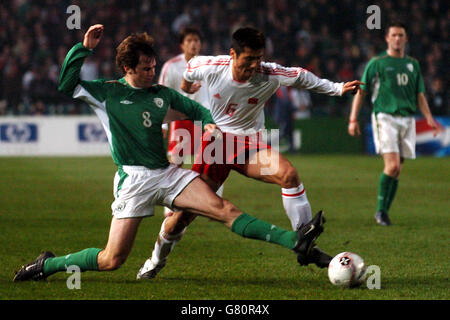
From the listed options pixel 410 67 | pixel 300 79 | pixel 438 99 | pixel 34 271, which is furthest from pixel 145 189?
→ pixel 438 99

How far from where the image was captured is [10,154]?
62.8 feet

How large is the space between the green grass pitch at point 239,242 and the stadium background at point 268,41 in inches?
236

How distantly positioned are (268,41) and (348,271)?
55.1 feet

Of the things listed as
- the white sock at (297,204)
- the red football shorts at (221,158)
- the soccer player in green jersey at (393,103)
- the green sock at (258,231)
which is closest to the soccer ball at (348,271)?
the green sock at (258,231)

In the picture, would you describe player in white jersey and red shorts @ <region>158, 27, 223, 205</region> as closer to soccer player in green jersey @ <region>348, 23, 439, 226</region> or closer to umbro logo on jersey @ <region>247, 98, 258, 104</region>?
soccer player in green jersey @ <region>348, 23, 439, 226</region>

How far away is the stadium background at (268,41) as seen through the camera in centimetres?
2006

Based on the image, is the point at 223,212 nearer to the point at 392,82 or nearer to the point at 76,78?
the point at 76,78

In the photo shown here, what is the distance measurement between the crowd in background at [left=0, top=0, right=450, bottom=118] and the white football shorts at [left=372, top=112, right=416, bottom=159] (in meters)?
11.2

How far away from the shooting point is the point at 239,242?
7398 millimetres

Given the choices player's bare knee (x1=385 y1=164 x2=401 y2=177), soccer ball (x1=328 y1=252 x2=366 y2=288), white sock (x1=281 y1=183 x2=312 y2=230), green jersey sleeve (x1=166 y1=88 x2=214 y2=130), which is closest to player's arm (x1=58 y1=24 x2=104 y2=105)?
green jersey sleeve (x1=166 y1=88 x2=214 y2=130)

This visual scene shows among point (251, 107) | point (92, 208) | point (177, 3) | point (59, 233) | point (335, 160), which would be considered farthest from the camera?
point (177, 3)
